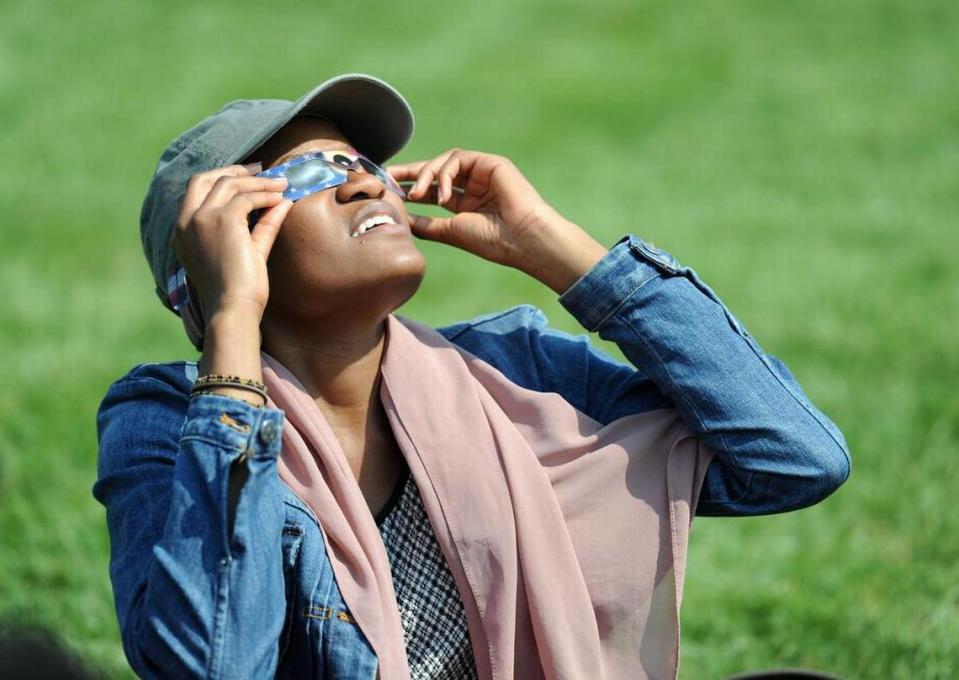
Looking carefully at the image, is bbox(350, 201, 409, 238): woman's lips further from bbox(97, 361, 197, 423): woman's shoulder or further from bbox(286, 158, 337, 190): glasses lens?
bbox(97, 361, 197, 423): woman's shoulder

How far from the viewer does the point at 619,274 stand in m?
2.82

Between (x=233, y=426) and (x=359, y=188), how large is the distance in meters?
0.68

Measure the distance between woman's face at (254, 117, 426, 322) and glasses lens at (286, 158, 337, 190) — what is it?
4 cm

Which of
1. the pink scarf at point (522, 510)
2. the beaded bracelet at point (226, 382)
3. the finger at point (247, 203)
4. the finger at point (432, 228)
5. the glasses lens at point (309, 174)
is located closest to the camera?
the beaded bracelet at point (226, 382)

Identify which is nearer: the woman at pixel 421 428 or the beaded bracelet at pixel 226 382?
the beaded bracelet at pixel 226 382

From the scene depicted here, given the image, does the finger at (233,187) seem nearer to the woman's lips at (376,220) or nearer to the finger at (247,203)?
the finger at (247,203)

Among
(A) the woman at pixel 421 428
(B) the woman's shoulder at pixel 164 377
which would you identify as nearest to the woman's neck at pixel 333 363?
(A) the woman at pixel 421 428

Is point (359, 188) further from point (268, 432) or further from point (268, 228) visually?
point (268, 432)

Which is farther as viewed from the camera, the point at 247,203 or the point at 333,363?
the point at 333,363

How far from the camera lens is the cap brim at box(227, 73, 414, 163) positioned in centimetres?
278

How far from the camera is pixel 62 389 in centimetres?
682

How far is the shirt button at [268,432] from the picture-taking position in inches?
92.6

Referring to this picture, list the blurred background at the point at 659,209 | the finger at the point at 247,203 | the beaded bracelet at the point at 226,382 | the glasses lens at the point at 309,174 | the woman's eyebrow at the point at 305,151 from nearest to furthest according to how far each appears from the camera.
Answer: the beaded bracelet at the point at 226,382 < the finger at the point at 247,203 < the glasses lens at the point at 309,174 < the woman's eyebrow at the point at 305,151 < the blurred background at the point at 659,209

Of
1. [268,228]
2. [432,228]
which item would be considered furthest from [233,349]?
[432,228]
